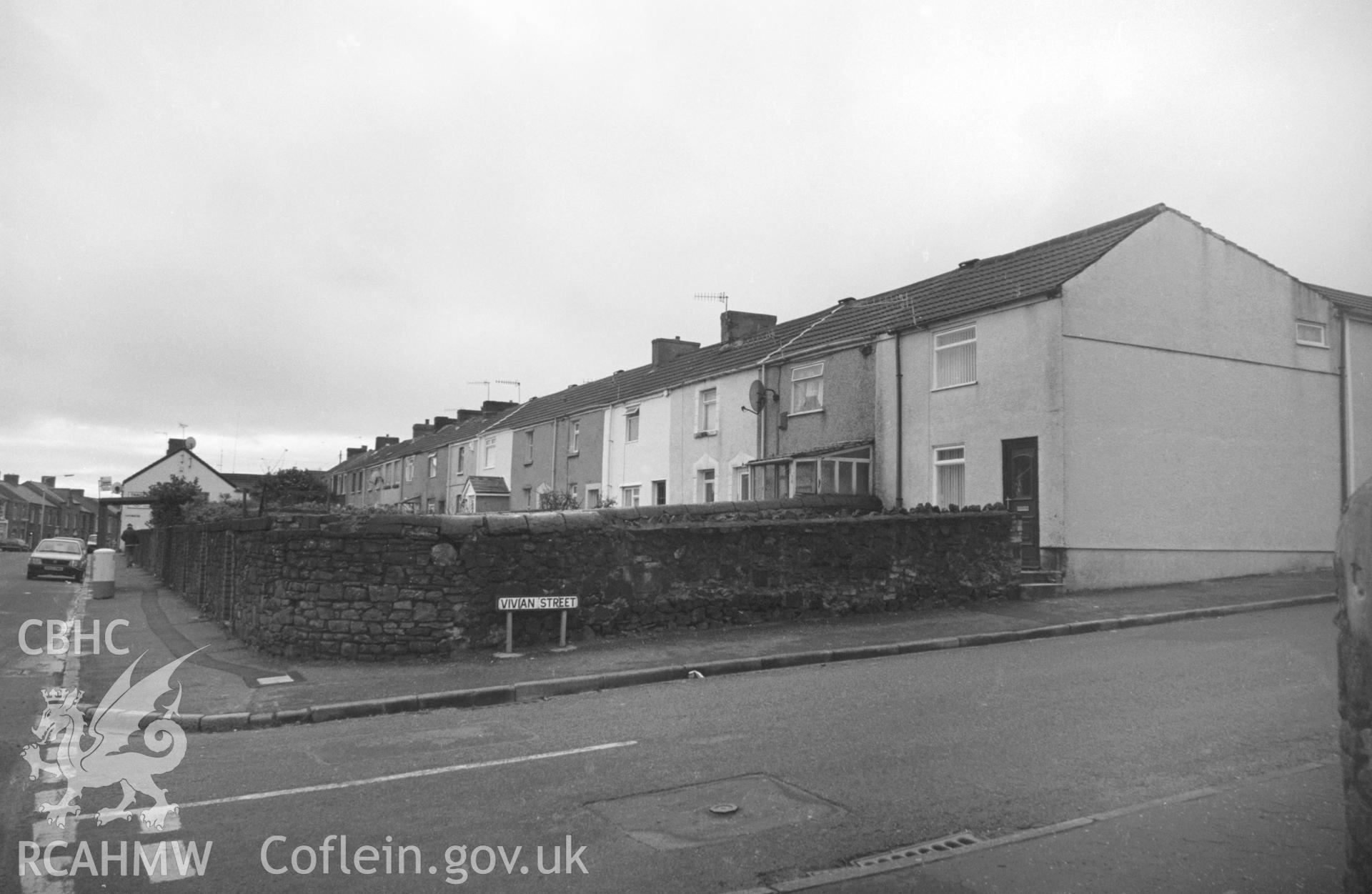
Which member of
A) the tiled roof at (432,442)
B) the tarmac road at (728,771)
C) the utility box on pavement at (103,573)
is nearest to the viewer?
the tarmac road at (728,771)

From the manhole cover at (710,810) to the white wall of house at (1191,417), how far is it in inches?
511

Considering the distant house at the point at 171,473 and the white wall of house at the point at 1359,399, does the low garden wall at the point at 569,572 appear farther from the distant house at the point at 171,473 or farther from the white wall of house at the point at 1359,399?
the distant house at the point at 171,473

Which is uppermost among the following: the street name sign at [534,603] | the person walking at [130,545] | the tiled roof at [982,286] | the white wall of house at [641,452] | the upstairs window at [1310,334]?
the tiled roof at [982,286]

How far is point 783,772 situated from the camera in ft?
21.1

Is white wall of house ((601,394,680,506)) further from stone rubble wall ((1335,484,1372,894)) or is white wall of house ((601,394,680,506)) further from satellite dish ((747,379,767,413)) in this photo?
stone rubble wall ((1335,484,1372,894))

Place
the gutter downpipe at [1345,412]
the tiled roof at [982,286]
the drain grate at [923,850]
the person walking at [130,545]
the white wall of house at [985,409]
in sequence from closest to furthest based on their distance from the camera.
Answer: the drain grate at [923,850] → the white wall of house at [985,409] → the tiled roof at [982,286] → the gutter downpipe at [1345,412] → the person walking at [130,545]

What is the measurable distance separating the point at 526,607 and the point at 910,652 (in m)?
5.06

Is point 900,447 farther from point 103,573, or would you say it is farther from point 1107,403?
point 103,573

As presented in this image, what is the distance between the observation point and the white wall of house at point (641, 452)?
100 ft

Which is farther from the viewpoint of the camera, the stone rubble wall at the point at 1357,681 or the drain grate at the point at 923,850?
the drain grate at the point at 923,850

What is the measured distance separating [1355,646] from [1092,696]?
17.7ft

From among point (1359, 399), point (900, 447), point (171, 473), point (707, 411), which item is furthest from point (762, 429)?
point (171, 473)

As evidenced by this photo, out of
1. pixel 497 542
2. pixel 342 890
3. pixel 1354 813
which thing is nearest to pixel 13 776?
pixel 342 890

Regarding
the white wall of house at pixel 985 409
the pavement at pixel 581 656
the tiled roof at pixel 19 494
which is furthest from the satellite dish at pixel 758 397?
the tiled roof at pixel 19 494
